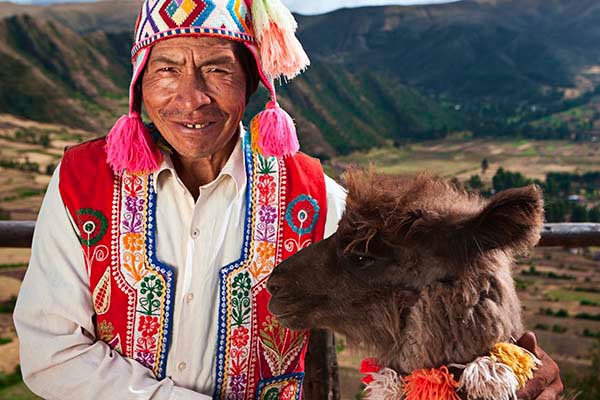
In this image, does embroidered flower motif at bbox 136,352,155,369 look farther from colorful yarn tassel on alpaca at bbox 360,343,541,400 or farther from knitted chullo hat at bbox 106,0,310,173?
colorful yarn tassel on alpaca at bbox 360,343,541,400

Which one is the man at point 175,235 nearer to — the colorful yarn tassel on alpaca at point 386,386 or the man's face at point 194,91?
the man's face at point 194,91

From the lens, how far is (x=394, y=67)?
80.4ft

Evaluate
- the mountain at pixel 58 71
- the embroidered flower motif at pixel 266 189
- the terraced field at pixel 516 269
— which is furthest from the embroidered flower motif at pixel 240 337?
the mountain at pixel 58 71

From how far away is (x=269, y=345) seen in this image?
2.07 meters

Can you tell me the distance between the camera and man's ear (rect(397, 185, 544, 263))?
60.2 inches

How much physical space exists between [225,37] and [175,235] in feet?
2.44

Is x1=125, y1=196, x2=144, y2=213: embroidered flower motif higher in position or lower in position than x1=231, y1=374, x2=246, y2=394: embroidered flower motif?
higher

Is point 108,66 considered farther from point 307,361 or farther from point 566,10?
point 566,10

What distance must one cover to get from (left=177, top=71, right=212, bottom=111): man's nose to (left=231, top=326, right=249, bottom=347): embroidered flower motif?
832mm

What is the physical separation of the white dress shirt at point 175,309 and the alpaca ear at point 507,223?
0.88 m

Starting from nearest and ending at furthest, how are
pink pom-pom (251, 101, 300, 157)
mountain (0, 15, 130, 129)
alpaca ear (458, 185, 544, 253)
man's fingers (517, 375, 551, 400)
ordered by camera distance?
alpaca ear (458, 185, 544, 253) → man's fingers (517, 375, 551, 400) → pink pom-pom (251, 101, 300, 157) → mountain (0, 15, 130, 129)

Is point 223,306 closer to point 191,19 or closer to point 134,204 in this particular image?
point 134,204

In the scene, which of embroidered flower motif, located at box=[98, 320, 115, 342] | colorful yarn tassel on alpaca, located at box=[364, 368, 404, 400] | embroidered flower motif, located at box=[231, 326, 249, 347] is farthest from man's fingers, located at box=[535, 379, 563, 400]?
embroidered flower motif, located at box=[98, 320, 115, 342]

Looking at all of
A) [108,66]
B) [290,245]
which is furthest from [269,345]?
[108,66]
